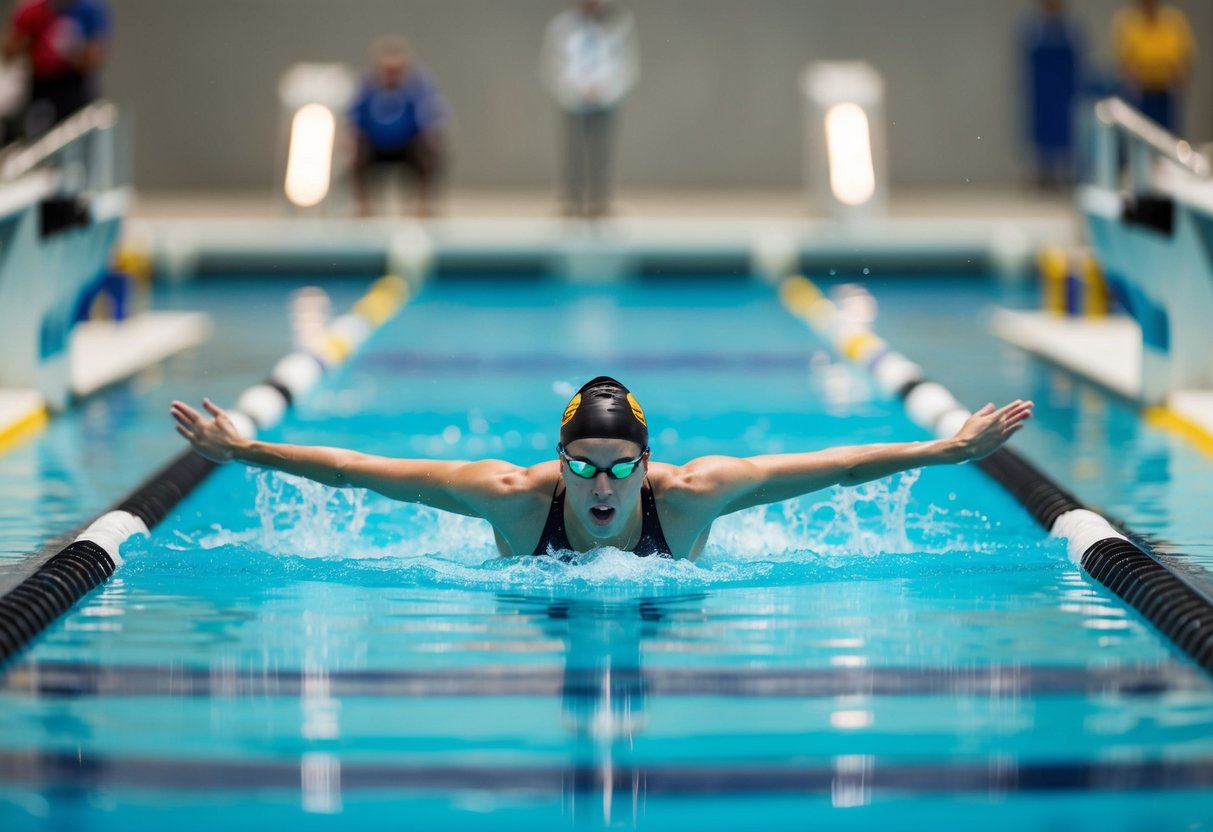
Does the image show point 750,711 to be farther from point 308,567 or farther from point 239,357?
point 239,357

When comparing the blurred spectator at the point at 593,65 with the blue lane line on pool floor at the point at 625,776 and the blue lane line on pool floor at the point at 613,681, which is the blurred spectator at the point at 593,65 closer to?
the blue lane line on pool floor at the point at 613,681

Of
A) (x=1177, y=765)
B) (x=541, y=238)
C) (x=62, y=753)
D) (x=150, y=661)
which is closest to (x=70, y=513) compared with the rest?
(x=150, y=661)

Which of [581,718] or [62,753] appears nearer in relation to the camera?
[62,753]

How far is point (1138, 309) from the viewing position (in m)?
8.11

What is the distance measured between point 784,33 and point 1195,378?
11.2 meters

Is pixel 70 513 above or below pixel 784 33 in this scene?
below

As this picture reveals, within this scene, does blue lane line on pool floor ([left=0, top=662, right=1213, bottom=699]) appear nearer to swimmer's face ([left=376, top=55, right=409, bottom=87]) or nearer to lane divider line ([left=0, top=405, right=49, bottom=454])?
lane divider line ([left=0, top=405, right=49, bottom=454])

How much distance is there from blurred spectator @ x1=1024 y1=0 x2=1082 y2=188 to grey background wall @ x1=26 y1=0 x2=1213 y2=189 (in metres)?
1.52

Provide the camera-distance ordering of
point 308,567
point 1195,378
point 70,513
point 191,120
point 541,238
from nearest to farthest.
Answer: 1. point 308,567
2. point 70,513
3. point 1195,378
4. point 541,238
5. point 191,120

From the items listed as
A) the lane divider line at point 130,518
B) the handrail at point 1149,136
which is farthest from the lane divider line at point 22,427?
the handrail at point 1149,136

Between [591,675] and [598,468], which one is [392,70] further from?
[591,675]

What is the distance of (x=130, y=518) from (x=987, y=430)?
254 centimetres

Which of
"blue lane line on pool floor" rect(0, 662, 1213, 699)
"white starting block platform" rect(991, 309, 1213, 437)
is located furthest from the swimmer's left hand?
"white starting block platform" rect(991, 309, 1213, 437)

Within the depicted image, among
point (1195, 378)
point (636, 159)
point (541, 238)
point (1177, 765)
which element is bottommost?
point (1177, 765)
